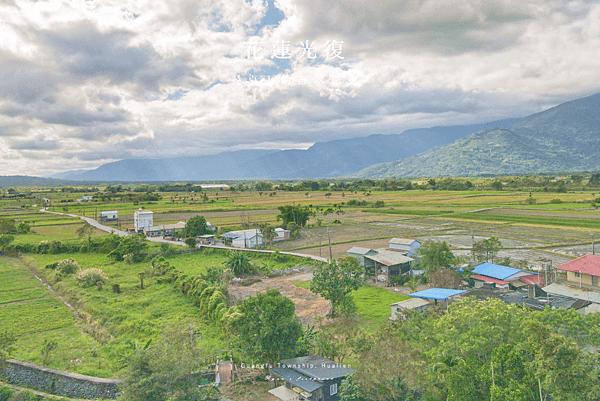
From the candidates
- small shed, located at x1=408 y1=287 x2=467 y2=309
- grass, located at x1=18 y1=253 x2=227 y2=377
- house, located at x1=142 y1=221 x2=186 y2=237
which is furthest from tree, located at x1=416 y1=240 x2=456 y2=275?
house, located at x1=142 y1=221 x2=186 y2=237

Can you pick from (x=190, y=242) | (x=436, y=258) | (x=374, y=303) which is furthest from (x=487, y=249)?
(x=190, y=242)

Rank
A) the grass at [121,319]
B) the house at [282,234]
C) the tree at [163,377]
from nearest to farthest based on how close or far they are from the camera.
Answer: the tree at [163,377]
the grass at [121,319]
the house at [282,234]

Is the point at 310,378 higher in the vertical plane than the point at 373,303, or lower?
higher

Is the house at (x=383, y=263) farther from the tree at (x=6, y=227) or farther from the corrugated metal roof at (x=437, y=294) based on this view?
the tree at (x=6, y=227)

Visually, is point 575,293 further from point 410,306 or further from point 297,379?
point 297,379

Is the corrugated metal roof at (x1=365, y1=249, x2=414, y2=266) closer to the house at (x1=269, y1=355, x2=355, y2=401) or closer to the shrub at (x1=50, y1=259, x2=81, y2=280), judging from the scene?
the house at (x1=269, y1=355, x2=355, y2=401)

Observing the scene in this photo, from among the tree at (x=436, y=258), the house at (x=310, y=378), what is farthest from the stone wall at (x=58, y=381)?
the tree at (x=436, y=258)
